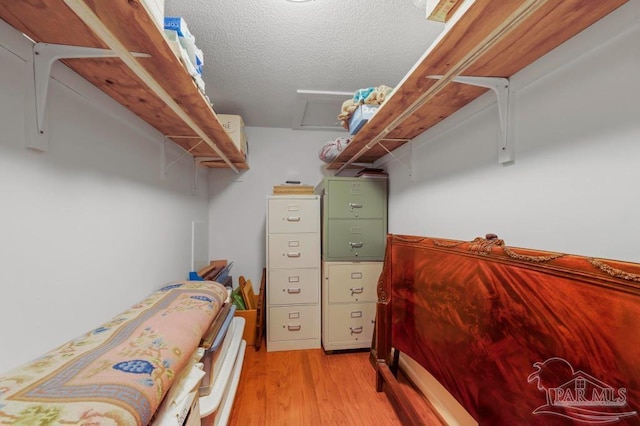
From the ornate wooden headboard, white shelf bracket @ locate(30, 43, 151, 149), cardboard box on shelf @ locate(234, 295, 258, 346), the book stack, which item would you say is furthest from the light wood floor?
white shelf bracket @ locate(30, 43, 151, 149)

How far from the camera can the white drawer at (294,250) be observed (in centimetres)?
218

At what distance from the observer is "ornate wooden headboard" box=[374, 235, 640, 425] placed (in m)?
0.51

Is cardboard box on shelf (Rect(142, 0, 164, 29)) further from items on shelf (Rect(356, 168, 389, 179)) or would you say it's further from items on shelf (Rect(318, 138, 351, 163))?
items on shelf (Rect(356, 168, 389, 179))

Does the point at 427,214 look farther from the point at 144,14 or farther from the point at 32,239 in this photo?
the point at 32,239

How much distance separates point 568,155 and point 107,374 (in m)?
1.44

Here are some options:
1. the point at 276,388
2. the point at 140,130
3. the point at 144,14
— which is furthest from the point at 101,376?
the point at 276,388

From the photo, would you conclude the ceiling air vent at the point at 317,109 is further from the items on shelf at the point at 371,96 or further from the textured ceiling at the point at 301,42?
the items on shelf at the point at 371,96

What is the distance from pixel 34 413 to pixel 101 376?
0.12m

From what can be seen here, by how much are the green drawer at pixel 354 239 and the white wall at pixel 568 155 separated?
95 cm

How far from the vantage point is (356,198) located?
2.18 metres

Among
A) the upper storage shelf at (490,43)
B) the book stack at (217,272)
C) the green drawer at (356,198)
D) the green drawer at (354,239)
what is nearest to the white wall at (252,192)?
the book stack at (217,272)

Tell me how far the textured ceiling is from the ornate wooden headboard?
3.58 ft

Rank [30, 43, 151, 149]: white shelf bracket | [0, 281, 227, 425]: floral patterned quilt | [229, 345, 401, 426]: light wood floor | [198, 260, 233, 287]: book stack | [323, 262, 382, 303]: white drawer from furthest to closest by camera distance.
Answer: [323, 262, 382, 303]: white drawer, [198, 260, 233, 287]: book stack, [229, 345, 401, 426]: light wood floor, [30, 43, 151, 149]: white shelf bracket, [0, 281, 227, 425]: floral patterned quilt

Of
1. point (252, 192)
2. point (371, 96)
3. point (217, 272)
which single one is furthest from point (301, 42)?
point (217, 272)
